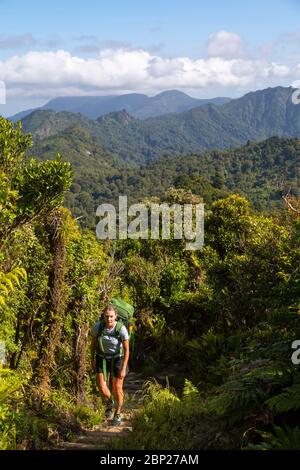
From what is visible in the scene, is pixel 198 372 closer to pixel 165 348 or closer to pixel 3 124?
pixel 165 348

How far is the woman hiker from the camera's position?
6.02 m

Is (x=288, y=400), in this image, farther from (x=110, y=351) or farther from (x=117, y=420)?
(x=117, y=420)

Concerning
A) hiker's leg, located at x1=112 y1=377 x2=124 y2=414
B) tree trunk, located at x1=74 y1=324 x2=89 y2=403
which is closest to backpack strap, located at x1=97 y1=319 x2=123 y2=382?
hiker's leg, located at x1=112 y1=377 x2=124 y2=414

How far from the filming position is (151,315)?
14180mm

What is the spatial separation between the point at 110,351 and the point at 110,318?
43 cm

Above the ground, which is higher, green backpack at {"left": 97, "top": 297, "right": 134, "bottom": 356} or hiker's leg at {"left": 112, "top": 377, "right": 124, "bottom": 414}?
green backpack at {"left": 97, "top": 297, "right": 134, "bottom": 356}

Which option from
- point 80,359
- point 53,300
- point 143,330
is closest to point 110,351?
point 53,300

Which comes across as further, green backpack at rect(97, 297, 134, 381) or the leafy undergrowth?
green backpack at rect(97, 297, 134, 381)

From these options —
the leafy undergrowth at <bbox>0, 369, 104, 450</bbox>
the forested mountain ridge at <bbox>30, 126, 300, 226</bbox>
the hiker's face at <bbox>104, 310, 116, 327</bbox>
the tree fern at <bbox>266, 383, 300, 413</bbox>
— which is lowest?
the leafy undergrowth at <bbox>0, 369, 104, 450</bbox>

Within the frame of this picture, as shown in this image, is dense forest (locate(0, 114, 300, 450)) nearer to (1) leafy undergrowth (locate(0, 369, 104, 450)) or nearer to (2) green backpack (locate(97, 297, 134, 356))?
(1) leafy undergrowth (locate(0, 369, 104, 450))

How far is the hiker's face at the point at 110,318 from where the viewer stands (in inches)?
235

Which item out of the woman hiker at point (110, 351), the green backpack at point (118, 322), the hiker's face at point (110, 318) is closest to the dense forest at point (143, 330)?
the woman hiker at point (110, 351)

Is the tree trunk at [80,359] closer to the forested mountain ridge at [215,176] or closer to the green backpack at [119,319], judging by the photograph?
the green backpack at [119,319]

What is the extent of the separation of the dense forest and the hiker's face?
1.15 m
